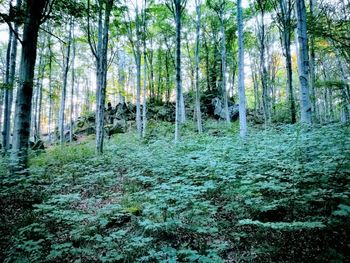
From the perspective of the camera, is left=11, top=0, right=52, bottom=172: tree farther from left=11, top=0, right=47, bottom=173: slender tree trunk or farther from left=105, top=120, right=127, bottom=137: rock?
left=105, top=120, right=127, bottom=137: rock

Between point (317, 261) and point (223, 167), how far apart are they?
2531 mm

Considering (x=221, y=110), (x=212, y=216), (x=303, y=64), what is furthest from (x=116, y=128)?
(x=212, y=216)

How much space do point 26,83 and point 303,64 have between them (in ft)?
28.9

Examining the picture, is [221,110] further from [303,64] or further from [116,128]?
[303,64]

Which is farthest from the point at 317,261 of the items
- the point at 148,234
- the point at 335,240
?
the point at 148,234

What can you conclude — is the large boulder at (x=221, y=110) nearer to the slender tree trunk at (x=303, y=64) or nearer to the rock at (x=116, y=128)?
the rock at (x=116, y=128)

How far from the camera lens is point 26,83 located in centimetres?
633

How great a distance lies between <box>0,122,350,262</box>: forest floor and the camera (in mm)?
3090

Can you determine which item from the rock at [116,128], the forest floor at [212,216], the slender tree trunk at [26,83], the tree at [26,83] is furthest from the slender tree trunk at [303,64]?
the rock at [116,128]

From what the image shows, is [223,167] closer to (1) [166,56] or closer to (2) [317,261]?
(2) [317,261]

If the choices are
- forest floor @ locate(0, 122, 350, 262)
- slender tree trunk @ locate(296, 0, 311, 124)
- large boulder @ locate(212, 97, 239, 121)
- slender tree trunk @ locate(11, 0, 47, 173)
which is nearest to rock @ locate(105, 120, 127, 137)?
large boulder @ locate(212, 97, 239, 121)

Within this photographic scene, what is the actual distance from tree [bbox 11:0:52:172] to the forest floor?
2.77 ft

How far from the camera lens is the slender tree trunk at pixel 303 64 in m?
8.08

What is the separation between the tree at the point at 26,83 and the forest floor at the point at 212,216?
0.84 meters
